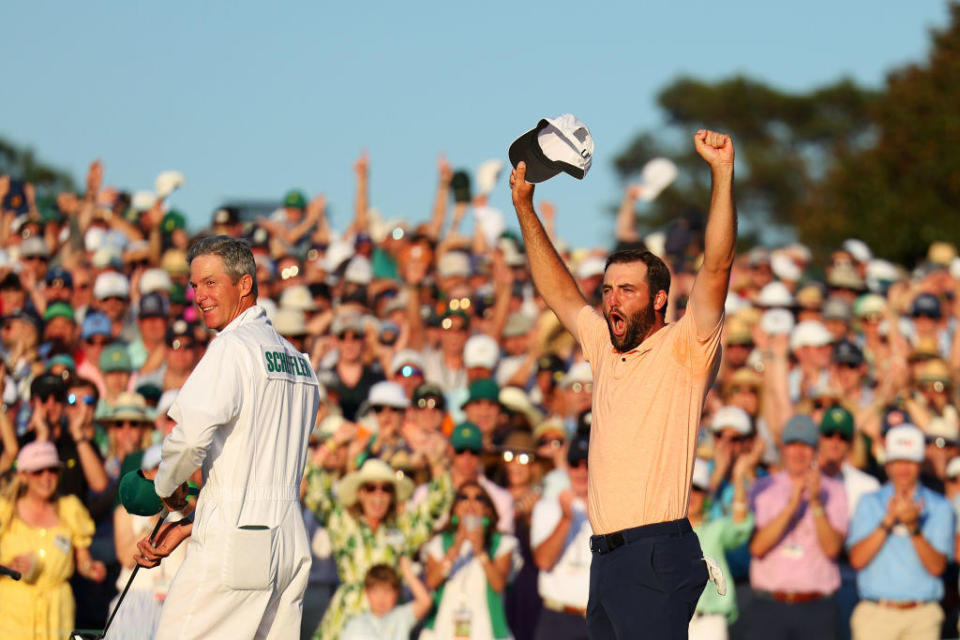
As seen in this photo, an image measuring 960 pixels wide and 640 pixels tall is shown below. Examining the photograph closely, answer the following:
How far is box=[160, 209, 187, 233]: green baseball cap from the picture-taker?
1556 centimetres

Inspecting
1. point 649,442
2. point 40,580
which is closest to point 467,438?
point 40,580

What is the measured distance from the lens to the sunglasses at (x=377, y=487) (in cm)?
1033

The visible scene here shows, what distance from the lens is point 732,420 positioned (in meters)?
11.2

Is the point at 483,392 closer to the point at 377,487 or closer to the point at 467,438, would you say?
the point at 467,438

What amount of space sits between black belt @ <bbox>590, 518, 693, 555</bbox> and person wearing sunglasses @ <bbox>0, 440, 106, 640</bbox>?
4625 millimetres

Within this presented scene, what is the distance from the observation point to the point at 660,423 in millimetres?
6270

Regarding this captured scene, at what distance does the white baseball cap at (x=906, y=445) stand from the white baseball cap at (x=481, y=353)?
3234 mm

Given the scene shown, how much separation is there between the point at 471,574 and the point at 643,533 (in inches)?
160

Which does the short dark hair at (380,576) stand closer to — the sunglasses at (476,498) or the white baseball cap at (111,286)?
the sunglasses at (476,498)

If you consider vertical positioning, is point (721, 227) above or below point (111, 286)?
below

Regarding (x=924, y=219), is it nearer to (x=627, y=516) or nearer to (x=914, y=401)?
(x=914, y=401)

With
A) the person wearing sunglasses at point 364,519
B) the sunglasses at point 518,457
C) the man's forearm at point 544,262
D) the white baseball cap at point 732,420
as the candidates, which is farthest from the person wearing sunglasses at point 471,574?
the man's forearm at point 544,262

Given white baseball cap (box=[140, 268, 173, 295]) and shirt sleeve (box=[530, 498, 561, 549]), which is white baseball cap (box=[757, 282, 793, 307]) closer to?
shirt sleeve (box=[530, 498, 561, 549])

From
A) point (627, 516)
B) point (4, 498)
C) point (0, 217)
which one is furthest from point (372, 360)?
point (627, 516)
